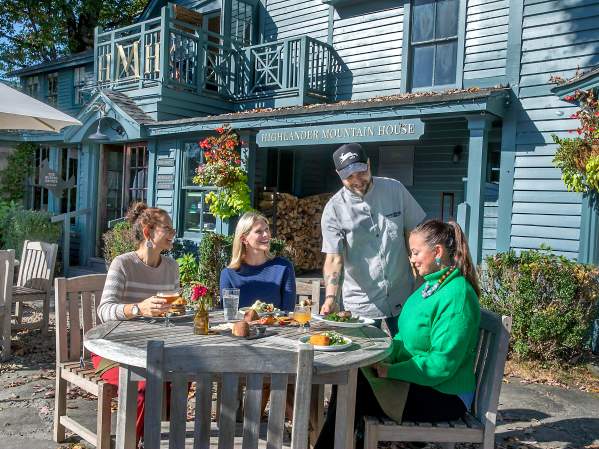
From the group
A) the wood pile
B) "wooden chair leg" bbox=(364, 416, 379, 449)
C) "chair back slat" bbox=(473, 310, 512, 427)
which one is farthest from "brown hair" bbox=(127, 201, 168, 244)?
the wood pile

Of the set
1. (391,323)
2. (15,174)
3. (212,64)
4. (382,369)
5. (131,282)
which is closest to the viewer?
(382,369)

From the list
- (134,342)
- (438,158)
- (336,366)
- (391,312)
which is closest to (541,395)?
(391,312)

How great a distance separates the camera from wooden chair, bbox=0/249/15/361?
571 cm

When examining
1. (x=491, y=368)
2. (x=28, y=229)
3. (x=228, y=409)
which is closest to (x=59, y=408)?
(x=228, y=409)

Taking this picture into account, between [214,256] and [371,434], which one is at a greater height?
[214,256]

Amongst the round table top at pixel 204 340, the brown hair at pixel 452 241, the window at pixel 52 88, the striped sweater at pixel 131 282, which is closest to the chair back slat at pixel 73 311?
the striped sweater at pixel 131 282

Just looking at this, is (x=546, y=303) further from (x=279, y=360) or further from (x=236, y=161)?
(x=236, y=161)

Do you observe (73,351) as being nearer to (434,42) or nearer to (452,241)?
(452,241)

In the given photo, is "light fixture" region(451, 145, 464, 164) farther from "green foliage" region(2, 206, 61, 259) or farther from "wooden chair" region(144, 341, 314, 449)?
"wooden chair" region(144, 341, 314, 449)

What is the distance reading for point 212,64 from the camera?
11227 millimetres

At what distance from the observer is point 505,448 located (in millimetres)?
3863

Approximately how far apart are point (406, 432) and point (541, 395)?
2841 millimetres

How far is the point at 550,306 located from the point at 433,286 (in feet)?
11.3

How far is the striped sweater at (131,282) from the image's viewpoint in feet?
11.3
